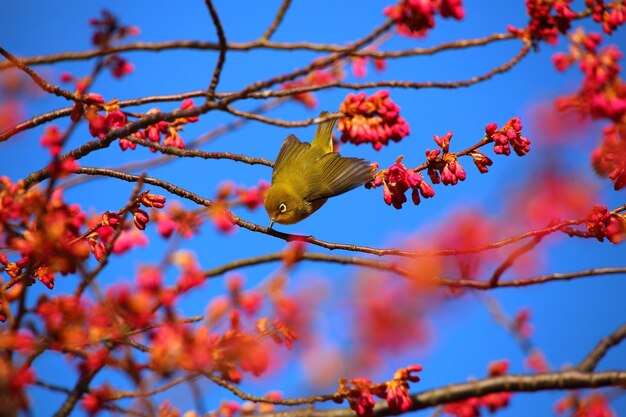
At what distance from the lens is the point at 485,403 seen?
265 inches

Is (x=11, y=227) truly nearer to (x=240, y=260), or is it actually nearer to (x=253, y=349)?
(x=253, y=349)

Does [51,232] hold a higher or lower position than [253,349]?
higher

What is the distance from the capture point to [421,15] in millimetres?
3588

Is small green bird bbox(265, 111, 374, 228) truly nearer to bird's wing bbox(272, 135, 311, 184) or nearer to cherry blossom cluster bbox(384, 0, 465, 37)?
bird's wing bbox(272, 135, 311, 184)

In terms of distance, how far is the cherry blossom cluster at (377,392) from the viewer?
4.33 meters

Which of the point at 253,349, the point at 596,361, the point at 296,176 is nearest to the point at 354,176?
the point at 296,176

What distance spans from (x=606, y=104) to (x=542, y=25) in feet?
3.88

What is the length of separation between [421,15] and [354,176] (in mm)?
1668

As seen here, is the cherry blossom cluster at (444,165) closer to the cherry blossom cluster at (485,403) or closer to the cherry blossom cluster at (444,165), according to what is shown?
the cherry blossom cluster at (444,165)

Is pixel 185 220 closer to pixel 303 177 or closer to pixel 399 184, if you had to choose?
pixel 399 184

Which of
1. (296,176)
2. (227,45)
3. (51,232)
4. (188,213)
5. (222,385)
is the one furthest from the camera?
(296,176)

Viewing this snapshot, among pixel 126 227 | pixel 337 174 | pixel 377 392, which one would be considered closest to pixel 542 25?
pixel 337 174

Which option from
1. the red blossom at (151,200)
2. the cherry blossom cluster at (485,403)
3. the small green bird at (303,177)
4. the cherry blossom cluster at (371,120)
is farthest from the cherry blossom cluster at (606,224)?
the red blossom at (151,200)

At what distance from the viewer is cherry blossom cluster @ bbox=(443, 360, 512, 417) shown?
18.4 feet
